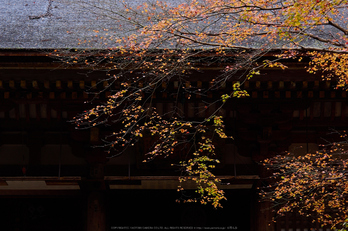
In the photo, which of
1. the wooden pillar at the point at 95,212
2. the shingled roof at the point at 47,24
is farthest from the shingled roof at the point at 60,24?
the wooden pillar at the point at 95,212

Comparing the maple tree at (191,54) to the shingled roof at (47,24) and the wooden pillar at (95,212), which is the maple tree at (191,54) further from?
the wooden pillar at (95,212)

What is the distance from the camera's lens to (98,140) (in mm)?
8453

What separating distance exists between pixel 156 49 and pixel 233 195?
411 centimetres

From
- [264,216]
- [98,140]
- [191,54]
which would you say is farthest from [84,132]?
[264,216]

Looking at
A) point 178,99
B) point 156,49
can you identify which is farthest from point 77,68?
point 178,99

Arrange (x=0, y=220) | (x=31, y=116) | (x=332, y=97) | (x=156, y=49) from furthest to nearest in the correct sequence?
1. (x=0, y=220)
2. (x=31, y=116)
3. (x=332, y=97)
4. (x=156, y=49)

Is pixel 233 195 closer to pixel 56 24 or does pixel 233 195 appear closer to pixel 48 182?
pixel 48 182

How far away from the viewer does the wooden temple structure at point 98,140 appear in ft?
25.3

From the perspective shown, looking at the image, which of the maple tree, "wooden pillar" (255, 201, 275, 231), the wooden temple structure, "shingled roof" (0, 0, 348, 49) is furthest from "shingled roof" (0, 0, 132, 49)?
"wooden pillar" (255, 201, 275, 231)

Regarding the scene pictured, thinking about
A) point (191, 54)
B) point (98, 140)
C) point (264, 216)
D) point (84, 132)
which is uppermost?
point (191, 54)

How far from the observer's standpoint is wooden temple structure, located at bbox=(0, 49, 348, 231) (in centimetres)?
771

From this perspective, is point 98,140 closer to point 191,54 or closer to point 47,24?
point 47,24

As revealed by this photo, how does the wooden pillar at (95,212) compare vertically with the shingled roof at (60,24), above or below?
below

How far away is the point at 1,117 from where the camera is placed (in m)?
8.59
